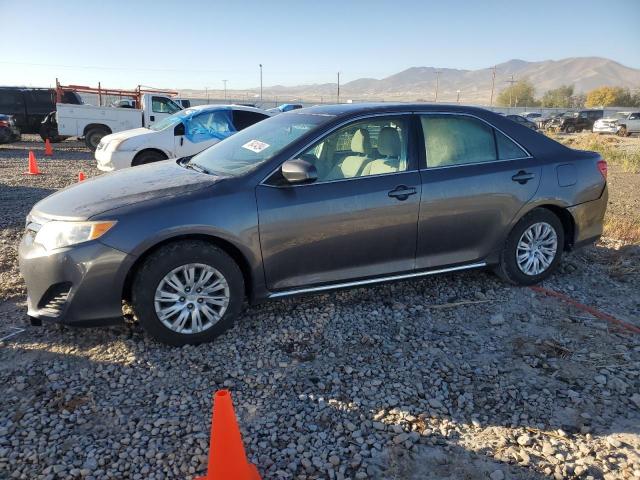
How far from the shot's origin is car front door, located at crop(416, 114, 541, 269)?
4.19m

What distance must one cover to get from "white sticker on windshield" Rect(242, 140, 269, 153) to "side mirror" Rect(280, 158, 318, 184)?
53 centimetres

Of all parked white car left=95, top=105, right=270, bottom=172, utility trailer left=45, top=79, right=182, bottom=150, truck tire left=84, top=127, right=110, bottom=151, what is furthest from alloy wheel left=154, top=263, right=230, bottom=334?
truck tire left=84, top=127, right=110, bottom=151

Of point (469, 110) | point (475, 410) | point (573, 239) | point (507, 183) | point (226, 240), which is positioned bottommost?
point (475, 410)

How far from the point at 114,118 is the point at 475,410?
16627 mm

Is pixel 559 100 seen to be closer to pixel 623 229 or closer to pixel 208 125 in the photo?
A: pixel 208 125

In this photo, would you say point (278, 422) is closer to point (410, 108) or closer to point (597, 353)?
point (597, 353)

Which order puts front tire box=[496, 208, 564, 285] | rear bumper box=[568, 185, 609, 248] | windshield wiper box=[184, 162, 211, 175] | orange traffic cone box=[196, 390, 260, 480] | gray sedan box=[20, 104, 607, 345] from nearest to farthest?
orange traffic cone box=[196, 390, 260, 480]
gray sedan box=[20, 104, 607, 345]
windshield wiper box=[184, 162, 211, 175]
front tire box=[496, 208, 564, 285]
rear bumper box=[568, 185, 609, 248]

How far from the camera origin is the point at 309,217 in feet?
12.3

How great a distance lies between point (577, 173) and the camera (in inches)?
187

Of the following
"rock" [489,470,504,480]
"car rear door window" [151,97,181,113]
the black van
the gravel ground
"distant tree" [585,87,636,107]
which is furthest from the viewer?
"distant tree" [585,87,636,107]

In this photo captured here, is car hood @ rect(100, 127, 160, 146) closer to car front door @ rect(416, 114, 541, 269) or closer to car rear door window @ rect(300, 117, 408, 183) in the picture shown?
car rear door window @ rect(300, 117, 408, 183)

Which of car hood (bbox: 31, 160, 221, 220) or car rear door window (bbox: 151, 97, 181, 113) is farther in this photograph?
car rear door window (bbox: 151, 97, 181, 113)

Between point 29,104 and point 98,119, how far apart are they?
510 cm

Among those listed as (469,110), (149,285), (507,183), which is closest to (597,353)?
(507,183)
